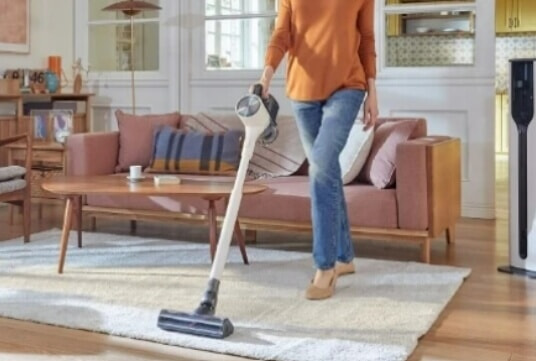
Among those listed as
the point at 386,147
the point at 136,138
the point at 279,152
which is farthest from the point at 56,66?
the point at 386,147

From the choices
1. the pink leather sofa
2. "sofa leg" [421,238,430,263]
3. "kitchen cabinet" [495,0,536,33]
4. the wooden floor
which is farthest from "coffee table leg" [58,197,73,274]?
"kitchen cabinet" [495,0,536,33]

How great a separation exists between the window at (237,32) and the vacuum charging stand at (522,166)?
2.64 m

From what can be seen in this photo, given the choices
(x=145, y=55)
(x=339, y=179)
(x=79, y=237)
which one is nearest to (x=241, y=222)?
(x=79, y=237)

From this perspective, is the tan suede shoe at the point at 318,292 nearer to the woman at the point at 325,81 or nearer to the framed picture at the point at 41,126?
the woman at the point at 325,81

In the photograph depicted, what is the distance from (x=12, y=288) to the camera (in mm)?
2943

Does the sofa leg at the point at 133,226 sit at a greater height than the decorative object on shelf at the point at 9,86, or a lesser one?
lesser

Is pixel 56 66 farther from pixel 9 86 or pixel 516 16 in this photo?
pixel 516 16

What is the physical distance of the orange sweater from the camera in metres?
2.68

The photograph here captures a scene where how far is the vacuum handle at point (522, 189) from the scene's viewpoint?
3.20m

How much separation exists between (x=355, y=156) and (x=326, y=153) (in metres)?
1.08

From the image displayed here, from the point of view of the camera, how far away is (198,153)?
4145 mm

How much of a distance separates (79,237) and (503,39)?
6910 millimetres

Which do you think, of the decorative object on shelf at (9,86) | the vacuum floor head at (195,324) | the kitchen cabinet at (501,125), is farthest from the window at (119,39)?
the kitchen cabinet at (501,125)

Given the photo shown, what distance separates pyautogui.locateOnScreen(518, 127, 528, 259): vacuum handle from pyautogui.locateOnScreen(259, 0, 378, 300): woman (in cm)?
80
